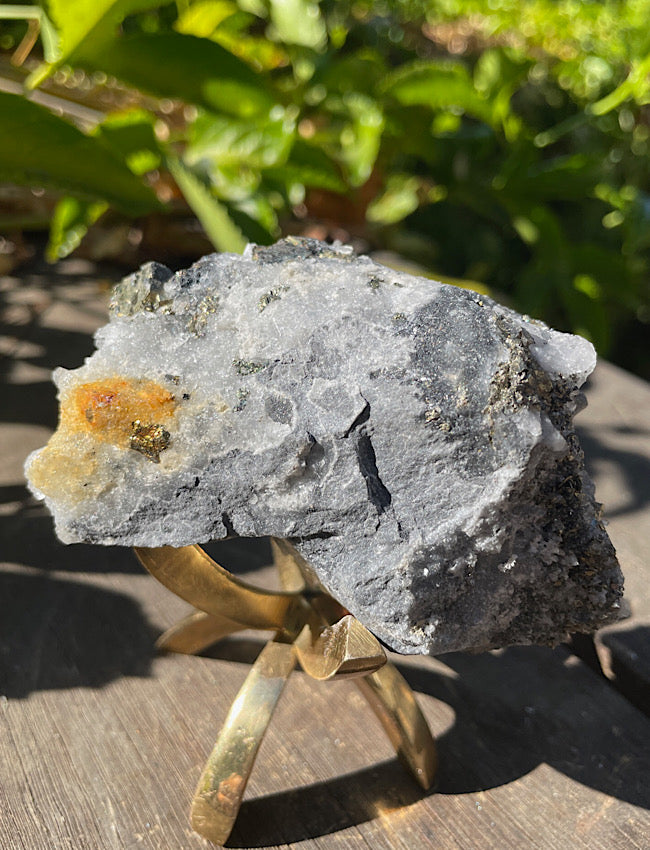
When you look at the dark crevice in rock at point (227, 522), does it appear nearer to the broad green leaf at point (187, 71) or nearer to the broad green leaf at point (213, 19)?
the broad green leaf at point (187, 71)

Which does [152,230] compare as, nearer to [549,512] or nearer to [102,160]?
[102,160]

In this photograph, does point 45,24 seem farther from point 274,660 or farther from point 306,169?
point 274,660

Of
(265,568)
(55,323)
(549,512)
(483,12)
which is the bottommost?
(55,323)

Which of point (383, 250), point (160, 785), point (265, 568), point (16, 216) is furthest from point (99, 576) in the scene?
point (383, 250)

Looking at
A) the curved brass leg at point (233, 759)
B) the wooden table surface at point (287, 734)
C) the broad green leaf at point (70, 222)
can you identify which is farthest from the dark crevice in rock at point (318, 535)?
the broad green leaf at point (70, 222)

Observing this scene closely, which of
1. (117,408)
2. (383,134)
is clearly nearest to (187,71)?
(383,134)

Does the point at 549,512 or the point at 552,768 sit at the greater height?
the point at 549,512
